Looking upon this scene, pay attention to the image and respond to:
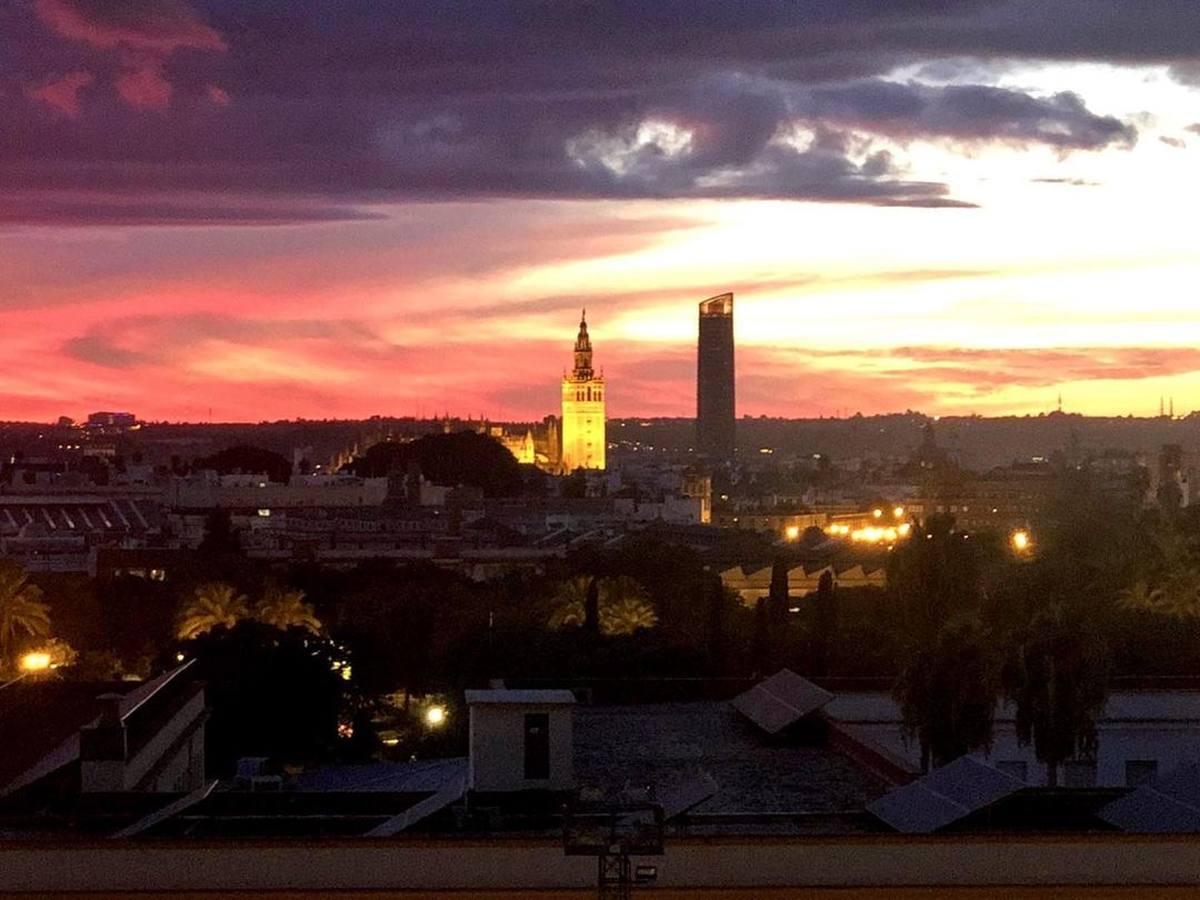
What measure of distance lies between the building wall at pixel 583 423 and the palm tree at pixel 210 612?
148 meters

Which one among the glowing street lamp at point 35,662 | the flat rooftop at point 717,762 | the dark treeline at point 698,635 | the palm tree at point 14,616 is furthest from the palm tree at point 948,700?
the palm tree at point 14,616

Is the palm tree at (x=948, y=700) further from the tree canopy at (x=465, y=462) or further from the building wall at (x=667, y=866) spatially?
the tree canopy at (x=465, y=462)

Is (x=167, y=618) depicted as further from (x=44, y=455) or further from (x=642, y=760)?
(x=44, y=455)

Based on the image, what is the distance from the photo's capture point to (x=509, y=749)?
44.3 feet

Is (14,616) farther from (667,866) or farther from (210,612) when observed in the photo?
(667,866)

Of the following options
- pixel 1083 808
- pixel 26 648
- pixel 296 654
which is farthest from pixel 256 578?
pixel 1083 808

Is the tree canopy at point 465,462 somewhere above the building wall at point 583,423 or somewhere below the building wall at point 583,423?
below

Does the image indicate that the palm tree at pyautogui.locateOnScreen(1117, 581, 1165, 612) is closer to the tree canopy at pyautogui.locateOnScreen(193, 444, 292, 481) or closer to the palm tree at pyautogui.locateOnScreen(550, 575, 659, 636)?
the palm tree at pyautogui.locateOnScreen(550, 575, 659, 636)

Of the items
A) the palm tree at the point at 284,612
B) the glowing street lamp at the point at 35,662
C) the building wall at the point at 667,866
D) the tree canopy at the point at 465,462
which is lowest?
the glowing street lamp at the point at 35,662

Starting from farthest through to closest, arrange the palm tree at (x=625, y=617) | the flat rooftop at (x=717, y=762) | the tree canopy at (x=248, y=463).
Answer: the tree canopy at (x=248, y=463)
the palm tree at (x=625, y=617)
the flat rooftop at (x=717, y=762)

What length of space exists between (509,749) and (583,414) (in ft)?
573

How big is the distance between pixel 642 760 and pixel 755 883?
6677 millimetres

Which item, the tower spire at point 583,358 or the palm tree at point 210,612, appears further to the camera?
the tower spire at point 583,358

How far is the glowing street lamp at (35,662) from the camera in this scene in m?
27.5
